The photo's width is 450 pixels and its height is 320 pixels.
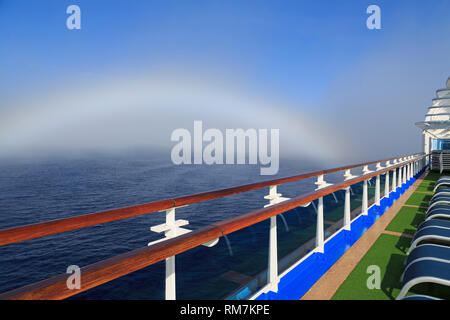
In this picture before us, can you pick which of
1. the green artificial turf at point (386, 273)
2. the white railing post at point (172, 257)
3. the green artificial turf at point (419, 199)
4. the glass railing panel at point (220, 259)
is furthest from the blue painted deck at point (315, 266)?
the green artificial turf at point (419, 199)

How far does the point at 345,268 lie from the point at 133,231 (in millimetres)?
31526

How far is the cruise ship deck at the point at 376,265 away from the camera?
286 cm

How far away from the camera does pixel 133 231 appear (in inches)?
1235

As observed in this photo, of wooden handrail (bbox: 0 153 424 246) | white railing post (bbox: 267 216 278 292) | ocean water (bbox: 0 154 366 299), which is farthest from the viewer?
ocean water (bbox: 0 154 366 299)

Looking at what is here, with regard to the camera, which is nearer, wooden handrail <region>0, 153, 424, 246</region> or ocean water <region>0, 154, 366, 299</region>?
wooden handrail <region>0, 153, 424, 246</region>

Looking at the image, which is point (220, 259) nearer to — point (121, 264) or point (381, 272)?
point (381, 272)

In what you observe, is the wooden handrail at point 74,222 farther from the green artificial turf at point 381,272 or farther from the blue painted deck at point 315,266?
the green artificial turf at point 381,272

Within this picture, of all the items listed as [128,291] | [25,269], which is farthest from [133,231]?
[128,291]

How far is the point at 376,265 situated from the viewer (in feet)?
11.7

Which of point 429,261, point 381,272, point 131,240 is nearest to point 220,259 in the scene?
point 131,240

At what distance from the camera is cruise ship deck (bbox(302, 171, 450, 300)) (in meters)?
2.86

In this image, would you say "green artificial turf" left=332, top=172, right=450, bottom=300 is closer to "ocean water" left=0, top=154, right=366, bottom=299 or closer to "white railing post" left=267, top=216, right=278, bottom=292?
"white railing post" left=267, top=216, right=278, bottom=292

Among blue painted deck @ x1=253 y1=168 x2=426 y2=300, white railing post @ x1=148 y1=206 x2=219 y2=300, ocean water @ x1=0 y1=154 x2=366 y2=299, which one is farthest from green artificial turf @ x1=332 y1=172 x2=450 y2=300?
white railing post @ x1=148 y1=206 x2=219 y2=300
